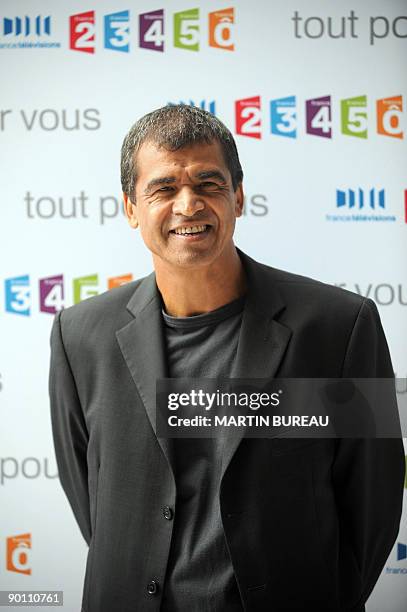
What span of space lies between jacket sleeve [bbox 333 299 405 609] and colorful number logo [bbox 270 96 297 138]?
0.95 m

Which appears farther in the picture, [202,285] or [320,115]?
[320,115]

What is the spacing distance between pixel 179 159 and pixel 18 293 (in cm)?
110

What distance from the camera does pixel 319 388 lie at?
153 cm

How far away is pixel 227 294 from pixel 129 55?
117 centimetres

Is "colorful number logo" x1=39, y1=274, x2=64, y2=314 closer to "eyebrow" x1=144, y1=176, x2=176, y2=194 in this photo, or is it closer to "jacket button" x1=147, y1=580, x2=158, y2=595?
"eyebrow" x1=144, y1=176, x2=176, y2=194

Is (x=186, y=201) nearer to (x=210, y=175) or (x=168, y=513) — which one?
(x=210, y=175)

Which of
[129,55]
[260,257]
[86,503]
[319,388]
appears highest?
[129,55]

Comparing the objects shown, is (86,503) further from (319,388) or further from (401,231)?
(401,231)

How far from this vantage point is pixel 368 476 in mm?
1552

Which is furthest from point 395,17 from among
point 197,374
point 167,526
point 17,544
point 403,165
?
point 17,544

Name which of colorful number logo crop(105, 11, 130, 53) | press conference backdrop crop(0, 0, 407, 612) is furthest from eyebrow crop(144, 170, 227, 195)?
colorful number logo crop(105, 11, 130, 53)

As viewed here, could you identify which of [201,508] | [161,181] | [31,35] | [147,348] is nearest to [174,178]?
[161,181]

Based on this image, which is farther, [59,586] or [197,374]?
[59,586]

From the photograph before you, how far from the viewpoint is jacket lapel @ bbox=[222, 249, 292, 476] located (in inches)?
57.7
